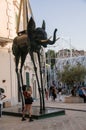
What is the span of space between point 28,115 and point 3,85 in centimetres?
1042

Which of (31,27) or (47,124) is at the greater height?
(31,27)

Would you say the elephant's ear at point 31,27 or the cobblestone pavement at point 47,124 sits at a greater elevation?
the elephant's ear at point 31,27

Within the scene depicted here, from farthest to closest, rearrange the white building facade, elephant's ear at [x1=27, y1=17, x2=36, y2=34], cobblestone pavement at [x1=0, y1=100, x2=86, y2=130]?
1. the white building facade
2. elephant's ear at [x1=27, y1=17, x2=36, y2=34]
3. cobblestone pavement at [x1=0, y1=100, x2=86, y2=130]

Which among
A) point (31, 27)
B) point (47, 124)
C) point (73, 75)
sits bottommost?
point (47, 124)

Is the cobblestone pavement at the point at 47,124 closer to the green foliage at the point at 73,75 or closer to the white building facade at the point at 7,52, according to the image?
the white building facade at the point at 7,52

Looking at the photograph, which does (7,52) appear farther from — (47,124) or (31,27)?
(47,124)

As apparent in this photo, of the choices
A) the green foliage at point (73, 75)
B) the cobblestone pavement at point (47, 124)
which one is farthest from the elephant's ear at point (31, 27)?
the green foliage at point (73, 75)

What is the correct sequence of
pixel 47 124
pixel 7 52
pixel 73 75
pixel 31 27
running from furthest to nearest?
pixel 73 75
pixel 7 52
pixel 31 27
pixel 47 124

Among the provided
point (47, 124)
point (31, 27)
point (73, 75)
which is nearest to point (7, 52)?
point (73, 75)

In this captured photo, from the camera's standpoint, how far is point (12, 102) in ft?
85.8

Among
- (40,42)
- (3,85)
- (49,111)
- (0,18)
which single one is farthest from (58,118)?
(0,18)

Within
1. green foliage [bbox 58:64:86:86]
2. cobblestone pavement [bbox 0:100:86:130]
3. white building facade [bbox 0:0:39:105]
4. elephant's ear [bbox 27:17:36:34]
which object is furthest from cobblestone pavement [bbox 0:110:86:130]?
green foliage [bbox 58:64:86:86]

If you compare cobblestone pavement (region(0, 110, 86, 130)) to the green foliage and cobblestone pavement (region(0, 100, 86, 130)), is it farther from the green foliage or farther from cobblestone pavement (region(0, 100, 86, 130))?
the green foliage

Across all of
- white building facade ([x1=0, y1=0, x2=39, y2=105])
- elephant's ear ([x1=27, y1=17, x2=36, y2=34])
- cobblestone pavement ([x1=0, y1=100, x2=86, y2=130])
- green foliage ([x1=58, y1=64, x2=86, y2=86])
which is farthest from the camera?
green foliage ([x1=58, y1=64, x2=86, y2=86])
